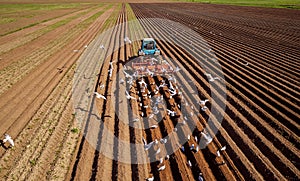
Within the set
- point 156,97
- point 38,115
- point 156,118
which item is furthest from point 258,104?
point 38,115

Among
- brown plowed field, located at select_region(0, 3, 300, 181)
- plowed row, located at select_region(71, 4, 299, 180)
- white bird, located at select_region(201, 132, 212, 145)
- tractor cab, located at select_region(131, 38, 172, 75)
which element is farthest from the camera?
tractor cab, located at select_region(131, 38, 172, 75)

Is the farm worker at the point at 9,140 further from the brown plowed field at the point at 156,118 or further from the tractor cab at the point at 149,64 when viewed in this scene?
the tractor cab at the point at 149,64

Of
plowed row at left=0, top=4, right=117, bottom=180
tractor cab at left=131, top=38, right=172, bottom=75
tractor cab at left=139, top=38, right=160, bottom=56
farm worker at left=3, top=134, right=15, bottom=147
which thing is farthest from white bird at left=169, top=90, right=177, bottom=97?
farm worker at left=3, top=134, right=15, bottom=147

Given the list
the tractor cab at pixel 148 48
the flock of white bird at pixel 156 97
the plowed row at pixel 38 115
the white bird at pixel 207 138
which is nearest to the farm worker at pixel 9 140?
the plowed row at pixel 38 115

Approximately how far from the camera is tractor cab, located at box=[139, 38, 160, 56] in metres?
13.8

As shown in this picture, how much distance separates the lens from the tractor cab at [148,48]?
1380cm

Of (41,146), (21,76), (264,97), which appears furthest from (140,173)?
(21,76)

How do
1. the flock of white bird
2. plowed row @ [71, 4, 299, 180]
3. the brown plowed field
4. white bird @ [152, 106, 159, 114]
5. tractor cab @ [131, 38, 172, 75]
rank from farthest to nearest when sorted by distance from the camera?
tractor cab @ [131, 38, 172, 75], white bird @ [152, 106, 159, 114], the flock of white bird, the brown plowed field, plowed row @ [71, 4, 299, 180]

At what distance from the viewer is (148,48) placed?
559 inches

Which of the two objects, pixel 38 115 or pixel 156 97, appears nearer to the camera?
pixel 38 115

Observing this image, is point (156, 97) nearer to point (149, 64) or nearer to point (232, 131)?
point (149, 64)

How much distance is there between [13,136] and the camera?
7.95 meters

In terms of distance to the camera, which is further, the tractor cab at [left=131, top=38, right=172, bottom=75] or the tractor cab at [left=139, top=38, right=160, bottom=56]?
the tractor cab at [left=139, top=38, right=160, bottom=56]

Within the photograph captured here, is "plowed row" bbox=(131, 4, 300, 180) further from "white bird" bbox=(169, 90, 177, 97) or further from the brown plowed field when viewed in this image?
"white bird" bbox=(169, 90, 177, 97)
